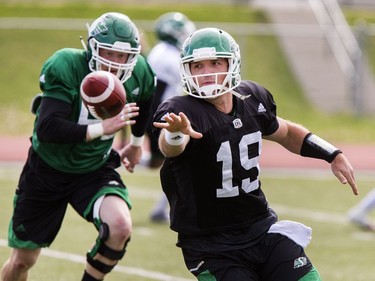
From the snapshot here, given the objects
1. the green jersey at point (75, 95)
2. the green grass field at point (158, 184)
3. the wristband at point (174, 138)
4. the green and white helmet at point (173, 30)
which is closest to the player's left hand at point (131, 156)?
the green jersey at point (75, 95)

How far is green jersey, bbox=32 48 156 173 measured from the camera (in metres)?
5.56

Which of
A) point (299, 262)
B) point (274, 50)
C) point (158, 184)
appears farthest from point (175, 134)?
point (274, 50)

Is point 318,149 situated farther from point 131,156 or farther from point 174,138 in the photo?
point 131,156

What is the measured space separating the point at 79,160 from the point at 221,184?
4.50 ft

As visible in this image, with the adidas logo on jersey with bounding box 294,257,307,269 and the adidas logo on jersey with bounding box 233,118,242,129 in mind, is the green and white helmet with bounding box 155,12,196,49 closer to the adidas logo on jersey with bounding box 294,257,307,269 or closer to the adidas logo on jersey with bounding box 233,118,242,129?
the adidas logo on jersey with bounding box 233,118,242,129

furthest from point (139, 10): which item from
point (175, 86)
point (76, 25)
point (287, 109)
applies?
point (175, 86)

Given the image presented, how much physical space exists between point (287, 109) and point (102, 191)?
39.0 ft

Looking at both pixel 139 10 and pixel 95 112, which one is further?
pixel 139 10

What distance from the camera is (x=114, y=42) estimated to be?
5590 millimetres

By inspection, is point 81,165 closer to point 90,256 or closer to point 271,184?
point 90,256

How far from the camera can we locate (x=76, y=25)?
61.4 ft

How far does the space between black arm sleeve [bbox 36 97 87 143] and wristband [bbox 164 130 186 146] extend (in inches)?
43.4

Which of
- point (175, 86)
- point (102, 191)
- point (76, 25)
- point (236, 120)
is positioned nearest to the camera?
point (236, 120)

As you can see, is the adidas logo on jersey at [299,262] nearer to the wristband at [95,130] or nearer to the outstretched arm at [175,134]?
the outstretched arm at [175,134]
